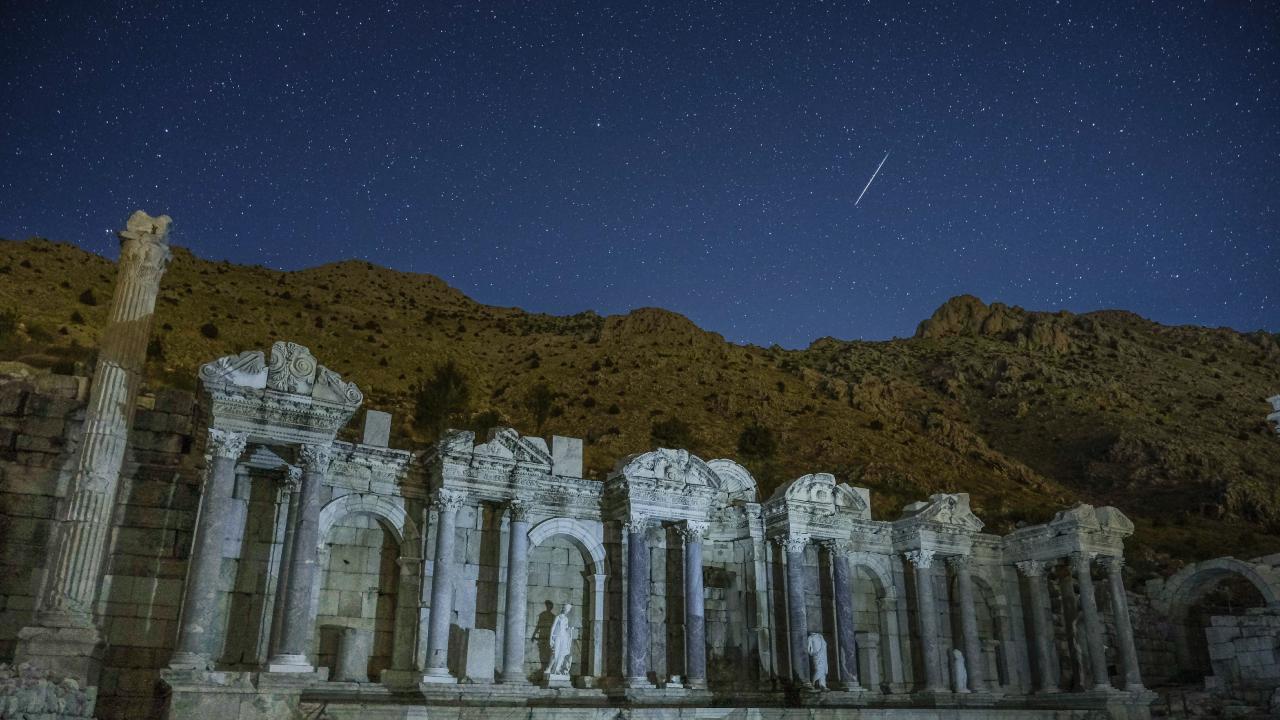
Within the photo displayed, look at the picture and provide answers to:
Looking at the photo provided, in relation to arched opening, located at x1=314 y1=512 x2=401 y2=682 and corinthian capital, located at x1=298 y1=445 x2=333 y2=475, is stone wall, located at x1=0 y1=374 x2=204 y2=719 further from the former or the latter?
arched opening, located at x1=314 y1=512 x2=401 y2=682

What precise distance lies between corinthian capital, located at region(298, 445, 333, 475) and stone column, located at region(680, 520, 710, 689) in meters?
8.70

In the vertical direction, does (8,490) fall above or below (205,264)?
below

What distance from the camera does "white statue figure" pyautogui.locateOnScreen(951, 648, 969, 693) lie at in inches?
979

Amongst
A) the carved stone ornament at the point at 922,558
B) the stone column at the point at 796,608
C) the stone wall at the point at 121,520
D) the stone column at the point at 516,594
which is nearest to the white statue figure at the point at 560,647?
the stone column at the point at 516,594

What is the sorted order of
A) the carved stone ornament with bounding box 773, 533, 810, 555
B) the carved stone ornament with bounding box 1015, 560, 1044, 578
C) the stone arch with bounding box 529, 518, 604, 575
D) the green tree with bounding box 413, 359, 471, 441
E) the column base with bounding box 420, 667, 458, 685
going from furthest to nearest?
the green tree with bounding box 413, 359, 471, 441
the carved stone ornament with bounding box 1015, 560, 1044, 578
the carved stone ornament with bounding box 773, 533, 810, 555
the stone arch with bounding box 529, 518, 604, 575
the column base with bounding box 420, 667, 458, 685

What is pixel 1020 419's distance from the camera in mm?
67250

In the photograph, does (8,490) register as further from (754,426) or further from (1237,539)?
(1237,539)

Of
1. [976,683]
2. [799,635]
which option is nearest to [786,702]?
[799,635]

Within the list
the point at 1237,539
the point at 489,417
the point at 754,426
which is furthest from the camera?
the point at 754,426

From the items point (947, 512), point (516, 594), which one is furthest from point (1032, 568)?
point (516, 594)

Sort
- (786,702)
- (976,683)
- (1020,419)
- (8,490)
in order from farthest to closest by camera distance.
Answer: (1020,419) → (976,683) → (786,702) → (8,490)

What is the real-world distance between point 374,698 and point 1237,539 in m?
44.3

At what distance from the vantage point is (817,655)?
22.3 metres

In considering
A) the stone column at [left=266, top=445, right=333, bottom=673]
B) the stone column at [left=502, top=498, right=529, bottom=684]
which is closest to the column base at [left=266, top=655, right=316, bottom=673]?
the stone column at [left=266, top=445, right=333, bottom=673]
